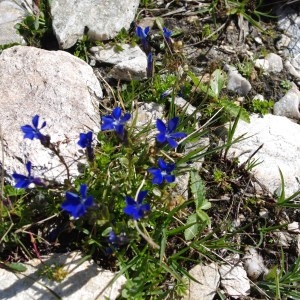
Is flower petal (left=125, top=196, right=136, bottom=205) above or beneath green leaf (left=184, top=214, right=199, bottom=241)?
above

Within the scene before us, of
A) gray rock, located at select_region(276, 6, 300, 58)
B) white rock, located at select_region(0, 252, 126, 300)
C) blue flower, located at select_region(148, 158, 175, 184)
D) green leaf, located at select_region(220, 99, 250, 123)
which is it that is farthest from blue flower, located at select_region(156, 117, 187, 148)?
gray rock, located at select_region(276, 6, 300, 58)

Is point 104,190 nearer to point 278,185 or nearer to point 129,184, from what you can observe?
point 129,184

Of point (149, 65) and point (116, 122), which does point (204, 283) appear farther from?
point (149, 65)

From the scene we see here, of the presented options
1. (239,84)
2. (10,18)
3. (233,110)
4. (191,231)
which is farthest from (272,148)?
(10,18)

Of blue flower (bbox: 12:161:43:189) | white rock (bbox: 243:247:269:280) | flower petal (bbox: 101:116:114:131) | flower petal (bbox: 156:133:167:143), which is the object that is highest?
flower petal (bbox: 101:116:114:131)

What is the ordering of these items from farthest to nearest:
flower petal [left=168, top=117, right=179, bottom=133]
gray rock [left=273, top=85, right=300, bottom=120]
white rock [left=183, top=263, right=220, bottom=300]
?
gray rock [left=273, top=85, right=300, bottom=120] → white rock [left=183, top=263, right=220, bottom=300] → flower petal [left=168, top=117, right=179, bottom=133]

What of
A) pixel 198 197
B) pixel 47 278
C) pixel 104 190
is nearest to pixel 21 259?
pixel 47 278

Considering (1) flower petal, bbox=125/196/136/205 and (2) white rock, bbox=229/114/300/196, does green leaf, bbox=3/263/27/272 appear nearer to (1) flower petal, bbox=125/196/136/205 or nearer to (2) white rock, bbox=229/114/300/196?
(1) flower petal, bbox=125/196/136/205
